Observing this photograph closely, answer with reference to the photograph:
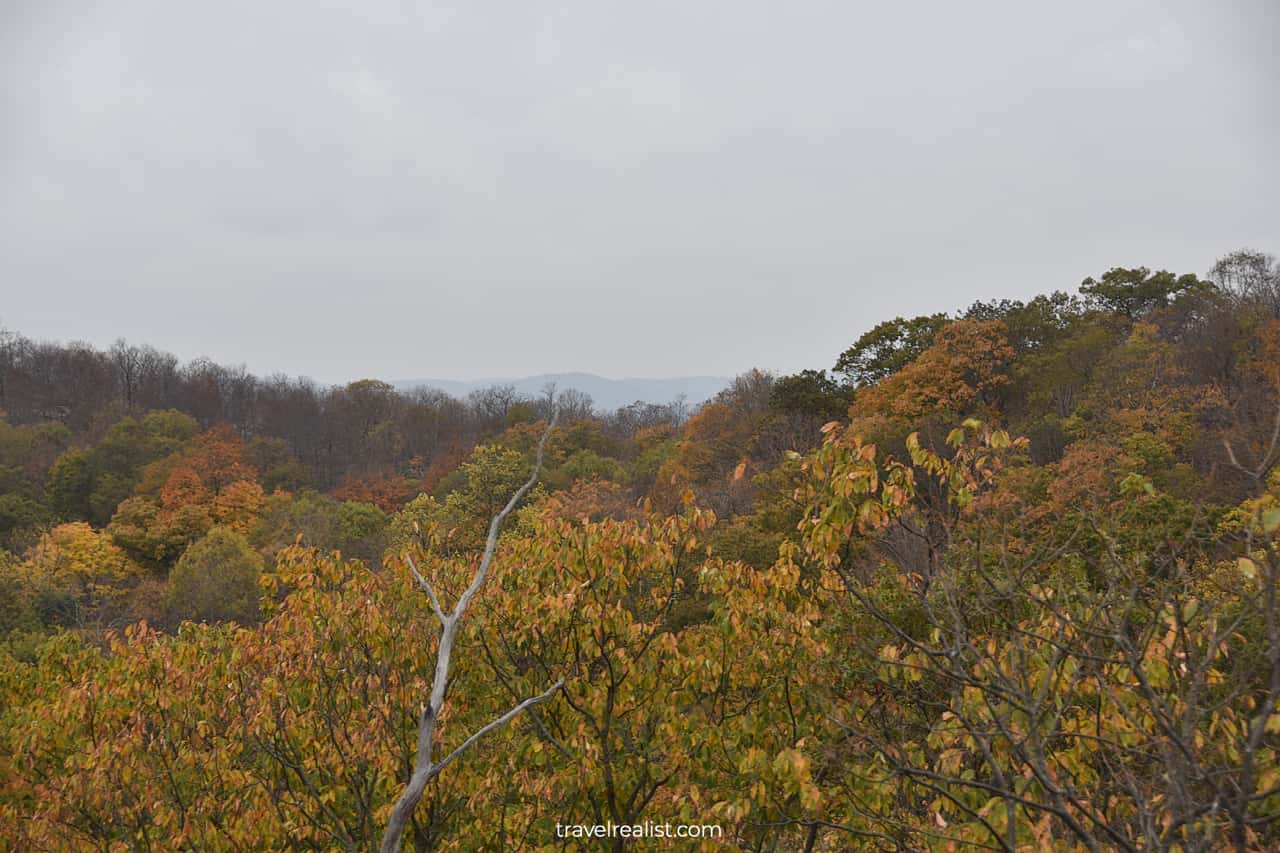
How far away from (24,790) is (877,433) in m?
21.3

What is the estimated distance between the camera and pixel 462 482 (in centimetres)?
3928

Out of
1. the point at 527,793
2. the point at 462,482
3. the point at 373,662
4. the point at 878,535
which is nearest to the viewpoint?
the point at 878,535

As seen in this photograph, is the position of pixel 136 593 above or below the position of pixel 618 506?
below

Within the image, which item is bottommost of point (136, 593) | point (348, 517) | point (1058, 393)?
point (136, 593)

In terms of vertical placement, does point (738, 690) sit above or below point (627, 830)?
above

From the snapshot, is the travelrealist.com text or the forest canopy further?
the travelrealist.com text

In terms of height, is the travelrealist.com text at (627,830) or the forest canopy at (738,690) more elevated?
the forest canopy at (738,690)

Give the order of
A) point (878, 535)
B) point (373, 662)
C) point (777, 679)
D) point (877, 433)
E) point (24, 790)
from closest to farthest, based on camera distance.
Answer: point (878, 535), point (777, 679), point (373, 662), point (24, 790), point (877, 433)

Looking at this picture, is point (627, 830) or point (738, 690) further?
point (738, 690)

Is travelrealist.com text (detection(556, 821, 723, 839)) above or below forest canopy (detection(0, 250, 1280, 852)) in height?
Answer: below

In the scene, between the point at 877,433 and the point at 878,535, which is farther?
the point at 877,433

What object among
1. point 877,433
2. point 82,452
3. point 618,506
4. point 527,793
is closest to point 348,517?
point 618,506

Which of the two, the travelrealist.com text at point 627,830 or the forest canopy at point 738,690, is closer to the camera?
the forest canopy at point 738,690

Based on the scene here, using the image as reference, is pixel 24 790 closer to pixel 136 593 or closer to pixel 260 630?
pixel 260 630
